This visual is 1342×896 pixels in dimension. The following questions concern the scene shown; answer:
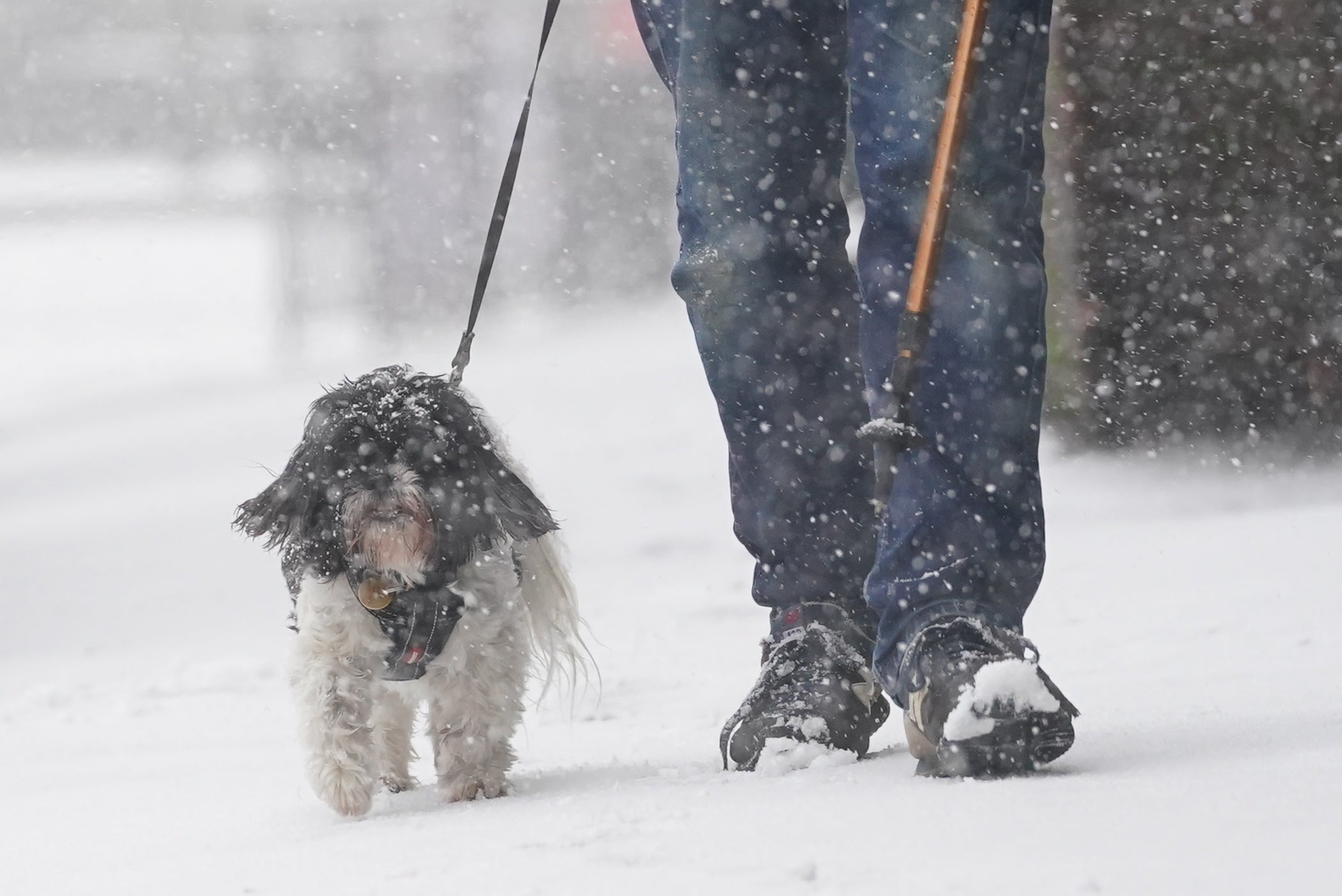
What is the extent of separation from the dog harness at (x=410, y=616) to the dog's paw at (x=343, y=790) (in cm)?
20

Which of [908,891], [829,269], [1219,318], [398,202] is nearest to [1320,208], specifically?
[1219,318]

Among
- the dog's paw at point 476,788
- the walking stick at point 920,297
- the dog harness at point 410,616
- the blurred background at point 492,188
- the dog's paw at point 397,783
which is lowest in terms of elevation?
the dog's paw at point 397,783

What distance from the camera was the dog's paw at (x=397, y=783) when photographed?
286cm

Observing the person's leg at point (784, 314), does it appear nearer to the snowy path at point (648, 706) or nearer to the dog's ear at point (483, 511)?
the snowy path at point (648, 706)

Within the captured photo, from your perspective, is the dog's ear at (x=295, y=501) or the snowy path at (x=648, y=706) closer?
the snowy path at (x=648, y=706)

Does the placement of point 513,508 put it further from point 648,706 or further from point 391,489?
point 648,706

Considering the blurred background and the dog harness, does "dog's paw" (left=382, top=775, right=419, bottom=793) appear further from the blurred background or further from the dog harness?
the blurred background

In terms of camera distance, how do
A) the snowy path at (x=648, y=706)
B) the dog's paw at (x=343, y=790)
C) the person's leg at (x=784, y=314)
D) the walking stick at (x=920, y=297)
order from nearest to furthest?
the snowy path at (x=648, y=706) → the walking stick at (x=920, y=297) → the person's leg at (x=784, y=314) → the dog's paw at (x=343, y=790)

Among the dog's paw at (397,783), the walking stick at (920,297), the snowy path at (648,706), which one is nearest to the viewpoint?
the snowy path at (648,706)

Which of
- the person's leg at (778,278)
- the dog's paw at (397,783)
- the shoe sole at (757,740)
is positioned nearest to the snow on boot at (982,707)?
the shoe sole at (757,740)

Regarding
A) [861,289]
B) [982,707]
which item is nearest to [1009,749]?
[982,707]

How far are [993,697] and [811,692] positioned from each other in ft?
1.35

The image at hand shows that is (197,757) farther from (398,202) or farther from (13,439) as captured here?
(398,202)

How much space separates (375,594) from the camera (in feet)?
8.06
